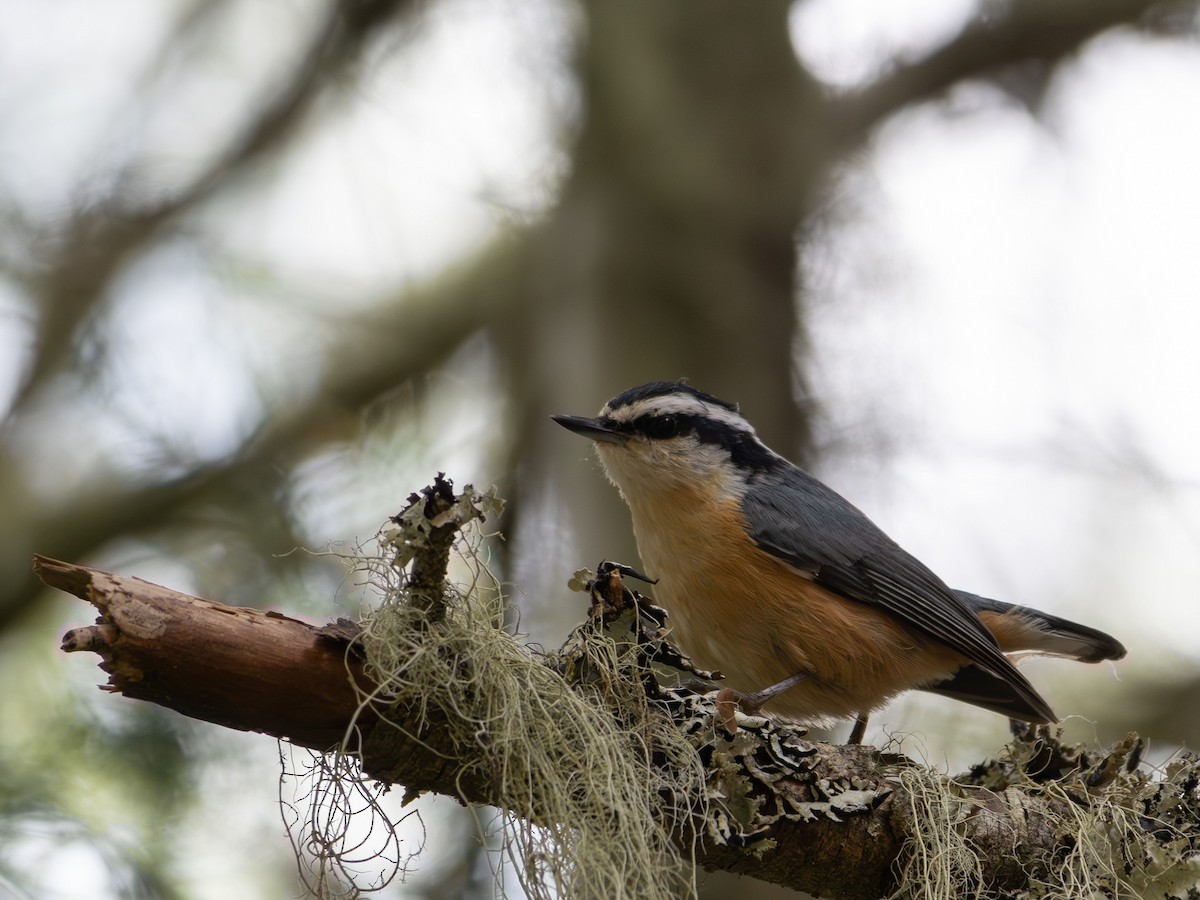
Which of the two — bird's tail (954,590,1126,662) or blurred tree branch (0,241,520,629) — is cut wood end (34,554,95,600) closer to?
blurred tree branch (0,241,520,629)

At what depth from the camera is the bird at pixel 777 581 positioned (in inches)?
131

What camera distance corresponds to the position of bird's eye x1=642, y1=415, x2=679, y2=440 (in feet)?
11.8

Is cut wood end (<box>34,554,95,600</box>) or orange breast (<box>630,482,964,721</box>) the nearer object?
cut wood end (<box>34,554,95,600</box>)

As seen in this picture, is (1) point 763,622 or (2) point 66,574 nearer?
(2) point 66,574

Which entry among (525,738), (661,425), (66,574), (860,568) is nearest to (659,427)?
(661,425)

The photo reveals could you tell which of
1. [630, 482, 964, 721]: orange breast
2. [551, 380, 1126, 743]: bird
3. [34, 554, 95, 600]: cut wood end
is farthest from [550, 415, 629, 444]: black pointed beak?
[34, 554, 95, 600]: cut wood end

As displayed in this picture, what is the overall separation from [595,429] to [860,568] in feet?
3.18

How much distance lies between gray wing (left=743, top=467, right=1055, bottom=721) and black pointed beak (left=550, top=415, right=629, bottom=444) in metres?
0.47

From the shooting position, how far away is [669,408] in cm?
361

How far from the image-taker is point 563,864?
2195 mm

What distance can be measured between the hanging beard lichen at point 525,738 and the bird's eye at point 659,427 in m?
1.33

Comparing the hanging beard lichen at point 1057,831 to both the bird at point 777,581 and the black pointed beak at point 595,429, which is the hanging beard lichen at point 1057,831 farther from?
the black pointed beak at point 595,429

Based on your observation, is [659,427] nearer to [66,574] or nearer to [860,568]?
[860,568]

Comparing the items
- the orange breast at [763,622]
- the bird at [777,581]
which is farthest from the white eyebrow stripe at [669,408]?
the orange breast at [763,622]
